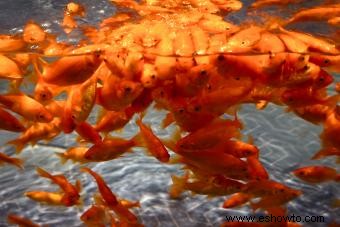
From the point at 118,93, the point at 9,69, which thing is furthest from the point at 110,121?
the point at 9,69

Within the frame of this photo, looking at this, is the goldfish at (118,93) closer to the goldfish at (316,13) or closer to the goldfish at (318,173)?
the goldfish at (318,173)

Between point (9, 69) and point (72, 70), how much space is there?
1.26m

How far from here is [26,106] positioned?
176 inches

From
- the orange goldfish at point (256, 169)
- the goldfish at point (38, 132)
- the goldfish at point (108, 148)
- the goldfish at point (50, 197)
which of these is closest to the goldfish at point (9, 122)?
the goldfish at point (38, 132)

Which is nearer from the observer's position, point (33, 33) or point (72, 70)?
point (72, 70)

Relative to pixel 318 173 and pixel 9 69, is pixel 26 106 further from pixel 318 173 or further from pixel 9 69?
pixel 318 173

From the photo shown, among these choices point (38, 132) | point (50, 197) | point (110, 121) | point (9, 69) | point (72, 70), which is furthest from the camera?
point (50, 197)

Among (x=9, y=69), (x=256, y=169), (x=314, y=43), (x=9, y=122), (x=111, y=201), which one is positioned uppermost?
(x=314, y=43)

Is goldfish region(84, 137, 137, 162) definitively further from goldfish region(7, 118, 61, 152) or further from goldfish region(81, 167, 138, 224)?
goldfish region(7, 118, 61, 152)

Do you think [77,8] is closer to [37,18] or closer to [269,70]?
[37,18]

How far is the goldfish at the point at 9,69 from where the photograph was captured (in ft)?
15.7

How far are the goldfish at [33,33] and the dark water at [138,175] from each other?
3.9 inches

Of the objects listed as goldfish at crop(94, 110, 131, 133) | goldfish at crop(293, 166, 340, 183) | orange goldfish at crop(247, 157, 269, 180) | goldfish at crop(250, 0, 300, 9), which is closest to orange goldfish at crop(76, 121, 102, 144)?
goldfish at crop(94, 110, 131, 133)

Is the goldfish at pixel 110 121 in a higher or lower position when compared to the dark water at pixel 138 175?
higher
